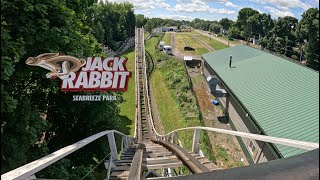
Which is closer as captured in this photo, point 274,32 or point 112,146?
point 112,146

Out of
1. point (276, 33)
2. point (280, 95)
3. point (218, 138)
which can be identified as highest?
point (276, 33)

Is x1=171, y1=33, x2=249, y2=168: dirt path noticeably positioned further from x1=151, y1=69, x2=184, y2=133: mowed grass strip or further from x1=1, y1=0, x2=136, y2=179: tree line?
x1=1, y1=0, x2=136, y2=179: tree line

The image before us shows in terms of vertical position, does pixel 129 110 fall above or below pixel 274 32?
below
